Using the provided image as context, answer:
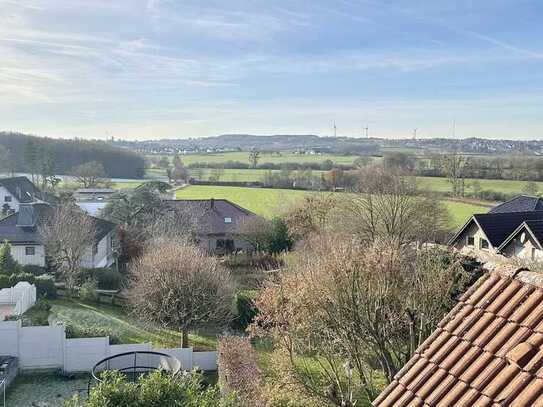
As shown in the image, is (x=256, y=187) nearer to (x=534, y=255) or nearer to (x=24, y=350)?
(x=534, y=255)

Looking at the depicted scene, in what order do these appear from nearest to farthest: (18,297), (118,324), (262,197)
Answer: (18,297) → (118,324) → (262,197)

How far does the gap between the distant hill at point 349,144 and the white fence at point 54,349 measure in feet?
280

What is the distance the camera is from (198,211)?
43.7m

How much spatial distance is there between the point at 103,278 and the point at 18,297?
6208 millimetres

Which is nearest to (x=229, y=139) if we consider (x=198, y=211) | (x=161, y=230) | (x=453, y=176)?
(x=453, y=176)

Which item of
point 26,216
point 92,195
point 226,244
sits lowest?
point 226,244

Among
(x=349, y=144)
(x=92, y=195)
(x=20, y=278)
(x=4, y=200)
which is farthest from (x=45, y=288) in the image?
(x=349, y=144)

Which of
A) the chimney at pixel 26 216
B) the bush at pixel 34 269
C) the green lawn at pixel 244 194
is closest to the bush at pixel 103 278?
the bush at pixel 34 269

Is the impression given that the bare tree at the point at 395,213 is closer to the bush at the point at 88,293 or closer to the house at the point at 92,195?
the bush at the point at 88,293

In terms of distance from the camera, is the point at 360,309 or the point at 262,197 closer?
the point at 360,309

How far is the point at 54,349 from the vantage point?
63.0ft

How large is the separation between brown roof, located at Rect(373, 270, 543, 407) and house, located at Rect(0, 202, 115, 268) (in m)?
30.6

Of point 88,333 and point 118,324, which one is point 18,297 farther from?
point 88,333

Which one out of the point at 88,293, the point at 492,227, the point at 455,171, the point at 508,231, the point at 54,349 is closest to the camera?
the point at 54,349
